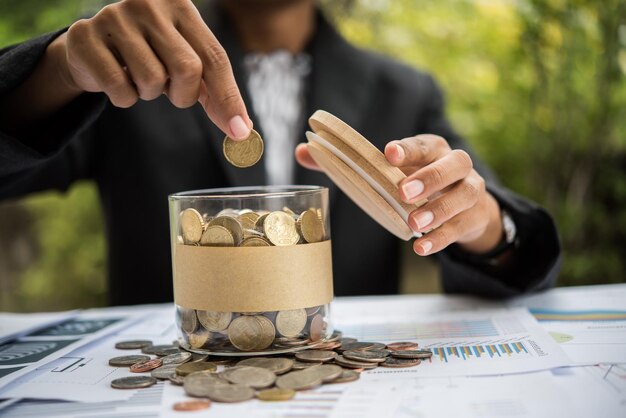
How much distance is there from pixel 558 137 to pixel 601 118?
213mm

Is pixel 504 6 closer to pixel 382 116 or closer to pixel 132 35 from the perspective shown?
pixel 382 116

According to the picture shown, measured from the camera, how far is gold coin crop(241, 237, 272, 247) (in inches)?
35.1

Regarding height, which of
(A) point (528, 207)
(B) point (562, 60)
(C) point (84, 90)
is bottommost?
(A) point (528, 207)

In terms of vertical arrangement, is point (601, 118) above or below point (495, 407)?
above

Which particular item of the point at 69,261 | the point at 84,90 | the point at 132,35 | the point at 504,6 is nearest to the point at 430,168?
the point at 132,35

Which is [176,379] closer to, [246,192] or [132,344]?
[132,344]

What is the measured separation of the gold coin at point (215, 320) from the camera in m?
0.91

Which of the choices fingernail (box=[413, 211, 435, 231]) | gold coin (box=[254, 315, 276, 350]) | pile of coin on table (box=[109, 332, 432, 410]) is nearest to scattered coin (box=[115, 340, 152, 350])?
pile of coin on table (box=[109, 332, 432, 410])

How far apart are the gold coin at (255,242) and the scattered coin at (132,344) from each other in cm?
29

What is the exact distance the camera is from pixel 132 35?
0.90 meters

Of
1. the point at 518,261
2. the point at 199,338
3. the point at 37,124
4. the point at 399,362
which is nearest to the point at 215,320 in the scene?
the point at 199,338

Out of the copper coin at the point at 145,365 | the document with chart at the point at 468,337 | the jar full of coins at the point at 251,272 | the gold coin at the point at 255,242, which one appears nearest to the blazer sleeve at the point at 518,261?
the document with chart at the point at 468,337

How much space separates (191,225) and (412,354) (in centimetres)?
37

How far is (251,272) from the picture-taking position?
2.92 ft
